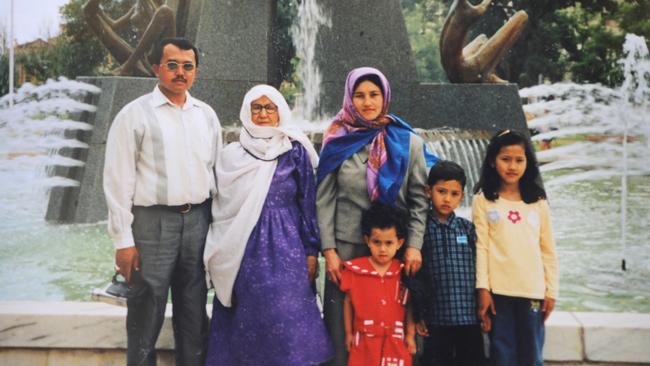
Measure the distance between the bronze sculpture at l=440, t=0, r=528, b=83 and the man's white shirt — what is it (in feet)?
15.4

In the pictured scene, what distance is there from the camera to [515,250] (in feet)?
9.79

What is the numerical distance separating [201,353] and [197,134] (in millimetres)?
1015

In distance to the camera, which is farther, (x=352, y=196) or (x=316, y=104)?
(x=316, y=104)

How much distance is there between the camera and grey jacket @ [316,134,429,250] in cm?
302

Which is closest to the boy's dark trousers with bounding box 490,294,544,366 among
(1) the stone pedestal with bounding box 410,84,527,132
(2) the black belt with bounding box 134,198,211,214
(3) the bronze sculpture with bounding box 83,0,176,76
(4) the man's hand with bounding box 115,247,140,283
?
(2) the black belt with bounding box 134,198,211,214

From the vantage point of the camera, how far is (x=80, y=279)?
530 centimetres

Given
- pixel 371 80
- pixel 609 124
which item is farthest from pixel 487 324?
pixel 609 124

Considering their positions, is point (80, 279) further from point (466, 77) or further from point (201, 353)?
point (466, 77)

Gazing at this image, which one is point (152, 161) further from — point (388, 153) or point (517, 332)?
point (517, 332)

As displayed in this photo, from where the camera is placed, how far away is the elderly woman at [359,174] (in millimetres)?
2982

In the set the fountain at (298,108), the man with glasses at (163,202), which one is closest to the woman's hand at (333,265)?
the man with glasses at (163,202)

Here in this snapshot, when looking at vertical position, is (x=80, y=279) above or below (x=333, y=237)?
below

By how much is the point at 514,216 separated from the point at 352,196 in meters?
0.72

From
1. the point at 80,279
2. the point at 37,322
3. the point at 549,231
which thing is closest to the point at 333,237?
the point at 549,231
